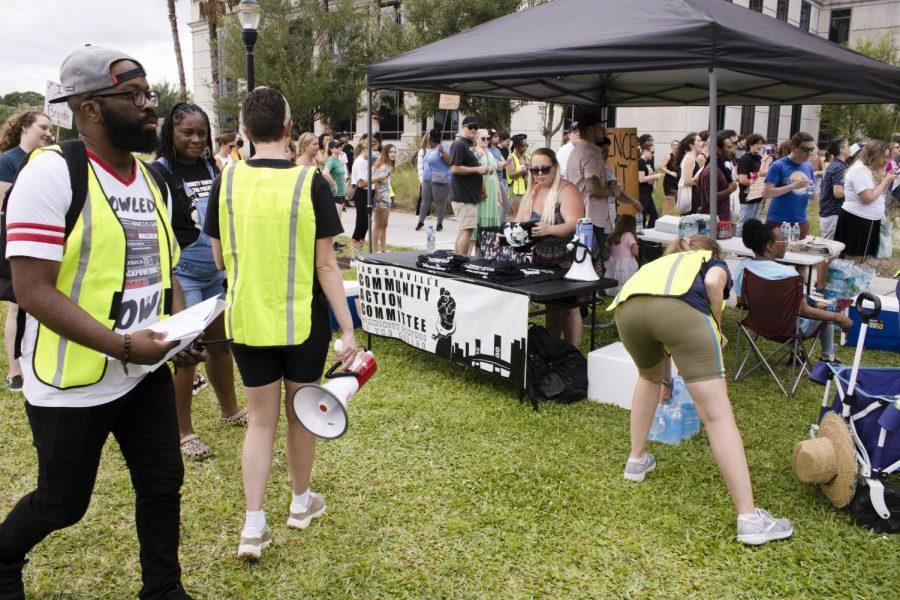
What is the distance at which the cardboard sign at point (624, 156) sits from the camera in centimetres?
700

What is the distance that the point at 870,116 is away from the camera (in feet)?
75.4

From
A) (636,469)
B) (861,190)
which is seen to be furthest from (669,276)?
(861,190)

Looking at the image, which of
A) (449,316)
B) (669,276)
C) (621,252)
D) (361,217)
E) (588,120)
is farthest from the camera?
(361,217)

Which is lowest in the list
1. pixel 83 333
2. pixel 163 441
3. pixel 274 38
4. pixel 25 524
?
pixel 25 524

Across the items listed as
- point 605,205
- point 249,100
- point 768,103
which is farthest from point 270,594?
point 768,103

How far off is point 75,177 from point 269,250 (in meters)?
0.80

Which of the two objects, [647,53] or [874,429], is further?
[647,53]

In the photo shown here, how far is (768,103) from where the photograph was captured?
24.8ft

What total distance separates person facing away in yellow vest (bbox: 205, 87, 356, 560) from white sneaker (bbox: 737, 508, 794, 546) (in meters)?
1.95

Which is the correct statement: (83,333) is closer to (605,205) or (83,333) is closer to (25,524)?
(25,524)

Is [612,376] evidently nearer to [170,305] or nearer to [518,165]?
[170,305]

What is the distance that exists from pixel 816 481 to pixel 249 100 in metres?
3.17

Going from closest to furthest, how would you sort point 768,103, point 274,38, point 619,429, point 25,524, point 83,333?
1. point 83,333
2. point 25,524
3. point 619,429
4. point 768,103
5. point 274,38

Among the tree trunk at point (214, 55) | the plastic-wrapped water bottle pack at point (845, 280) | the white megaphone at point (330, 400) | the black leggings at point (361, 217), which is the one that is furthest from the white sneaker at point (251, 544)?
the tree trunk at point (214, 55)
